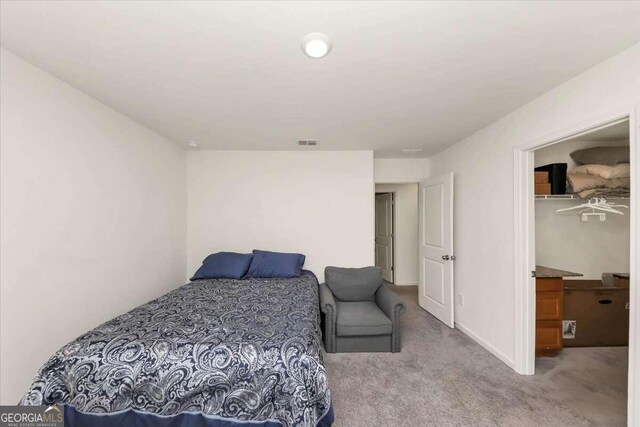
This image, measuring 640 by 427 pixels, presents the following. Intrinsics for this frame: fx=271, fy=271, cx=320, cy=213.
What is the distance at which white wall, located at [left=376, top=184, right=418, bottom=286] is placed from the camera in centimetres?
579

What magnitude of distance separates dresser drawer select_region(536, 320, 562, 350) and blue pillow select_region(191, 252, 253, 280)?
3183 millimetres

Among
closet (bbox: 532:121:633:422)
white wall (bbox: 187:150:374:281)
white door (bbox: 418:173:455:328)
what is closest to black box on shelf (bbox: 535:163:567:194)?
closet (bbox: 532:121:633:422)

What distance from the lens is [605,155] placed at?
9.43 feet

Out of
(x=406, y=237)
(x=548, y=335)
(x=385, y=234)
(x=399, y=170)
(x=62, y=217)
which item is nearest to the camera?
(x=62, y=217)

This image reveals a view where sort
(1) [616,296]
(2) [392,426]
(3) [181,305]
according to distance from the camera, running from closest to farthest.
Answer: (2) [392,426]
(3) [181,305]
(1) [616,296]

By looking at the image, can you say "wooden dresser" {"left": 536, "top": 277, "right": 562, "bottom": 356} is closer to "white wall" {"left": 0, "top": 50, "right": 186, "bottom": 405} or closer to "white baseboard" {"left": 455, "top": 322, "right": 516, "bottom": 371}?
"white baseboard" {"left": 455, "top": 322, "right": 516, "bottom": 371}

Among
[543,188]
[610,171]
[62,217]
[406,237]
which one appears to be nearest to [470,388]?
[543,188]

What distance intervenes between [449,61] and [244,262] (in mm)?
2892

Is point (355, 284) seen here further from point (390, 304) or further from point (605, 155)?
point (605, 155)

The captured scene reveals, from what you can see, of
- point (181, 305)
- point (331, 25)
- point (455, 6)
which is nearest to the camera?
point (455, 6)

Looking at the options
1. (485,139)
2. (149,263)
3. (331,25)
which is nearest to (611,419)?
(485,139)

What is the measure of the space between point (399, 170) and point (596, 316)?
2867mm

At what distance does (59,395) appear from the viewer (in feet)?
4.86

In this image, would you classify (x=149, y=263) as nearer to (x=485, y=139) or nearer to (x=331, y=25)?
(x=331, y=25)
